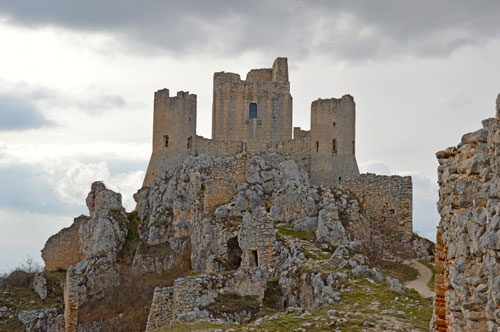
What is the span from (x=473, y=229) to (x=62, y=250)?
119ft

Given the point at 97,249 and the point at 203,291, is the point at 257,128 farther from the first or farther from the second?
the point at 203,291

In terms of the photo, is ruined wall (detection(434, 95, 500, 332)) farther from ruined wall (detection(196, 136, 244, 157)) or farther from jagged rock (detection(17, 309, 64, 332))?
ruined wall (detection(196, 136, 244, 157))

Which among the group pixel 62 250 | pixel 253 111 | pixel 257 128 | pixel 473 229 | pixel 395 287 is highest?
pixel 253 111

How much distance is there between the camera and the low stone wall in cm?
1856

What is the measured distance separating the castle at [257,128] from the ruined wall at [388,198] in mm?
8162

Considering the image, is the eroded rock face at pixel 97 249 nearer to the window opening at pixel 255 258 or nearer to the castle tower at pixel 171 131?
the castle tower at pixel 171 131

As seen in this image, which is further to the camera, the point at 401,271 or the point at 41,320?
the point at 41,320

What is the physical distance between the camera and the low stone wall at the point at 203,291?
60.9 ft

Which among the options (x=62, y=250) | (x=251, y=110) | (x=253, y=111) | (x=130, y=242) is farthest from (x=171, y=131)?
(x=62, y=250)

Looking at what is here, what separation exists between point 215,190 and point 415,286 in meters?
15.8

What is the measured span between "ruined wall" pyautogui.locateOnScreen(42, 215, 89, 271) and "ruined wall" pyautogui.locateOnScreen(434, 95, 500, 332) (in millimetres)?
34473

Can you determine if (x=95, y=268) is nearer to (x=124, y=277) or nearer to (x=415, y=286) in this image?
(x=124, y=277)

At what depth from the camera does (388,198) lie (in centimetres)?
3003

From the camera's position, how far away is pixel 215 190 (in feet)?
108
